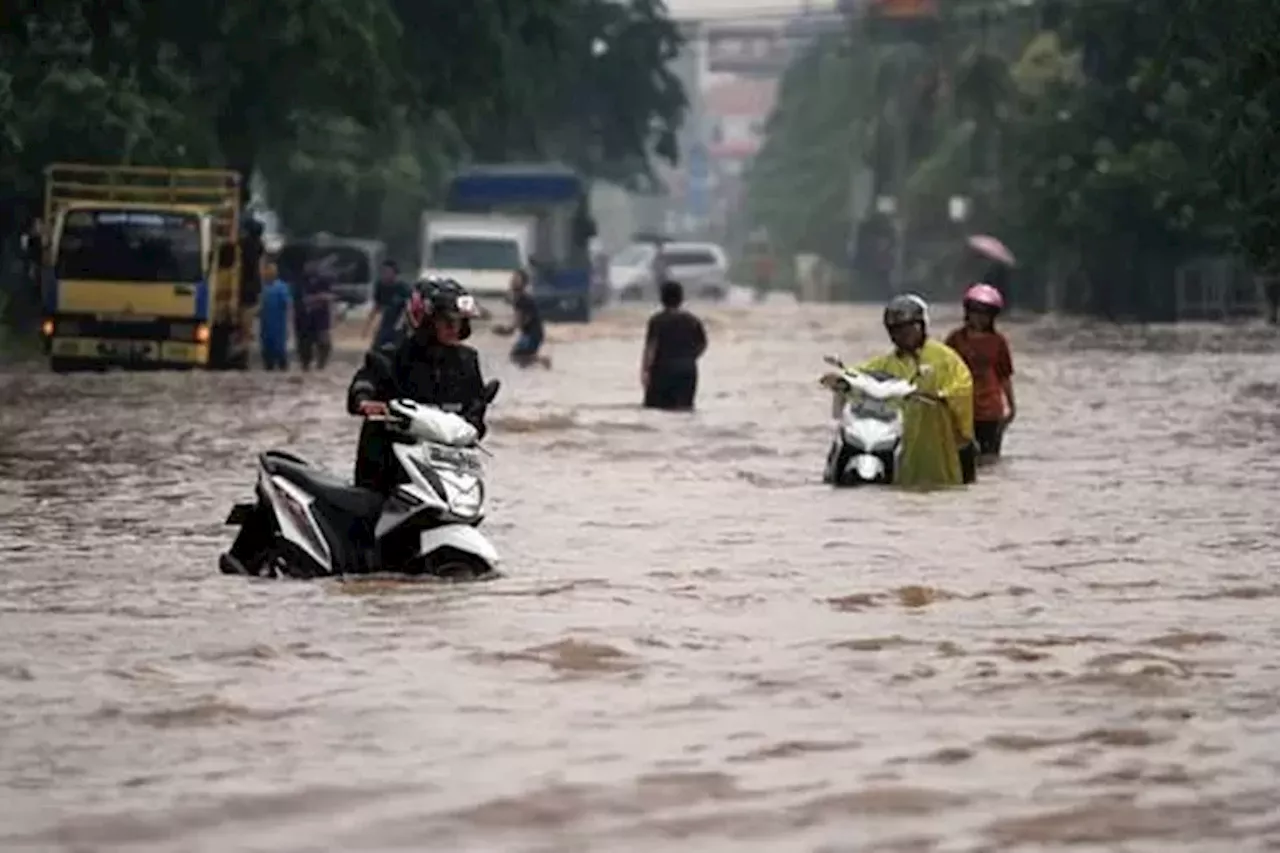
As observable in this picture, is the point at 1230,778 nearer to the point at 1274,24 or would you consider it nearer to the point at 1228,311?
the point at 1274,24

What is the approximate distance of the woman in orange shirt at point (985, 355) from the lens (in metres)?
24.5

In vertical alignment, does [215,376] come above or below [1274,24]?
below

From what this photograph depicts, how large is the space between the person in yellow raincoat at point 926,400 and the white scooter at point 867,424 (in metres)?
0.07

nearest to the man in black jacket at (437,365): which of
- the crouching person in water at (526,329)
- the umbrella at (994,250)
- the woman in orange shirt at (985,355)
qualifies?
the woman in orange shirt at (985,355)

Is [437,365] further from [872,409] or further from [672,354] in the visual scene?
[672,354]

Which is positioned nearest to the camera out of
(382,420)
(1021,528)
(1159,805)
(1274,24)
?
(1159,805)

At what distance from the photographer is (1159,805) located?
32.7 feet

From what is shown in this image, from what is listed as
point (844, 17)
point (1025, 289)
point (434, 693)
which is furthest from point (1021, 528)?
point (844, 17)

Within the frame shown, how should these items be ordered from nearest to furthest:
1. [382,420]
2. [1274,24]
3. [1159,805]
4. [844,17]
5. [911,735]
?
[1159,805]
[911,735]
[382,420]
[1274,24]
[844,17]

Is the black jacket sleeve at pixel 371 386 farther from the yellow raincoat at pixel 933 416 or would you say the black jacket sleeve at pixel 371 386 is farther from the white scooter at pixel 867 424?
the yellow raincoat at pixel 933 416

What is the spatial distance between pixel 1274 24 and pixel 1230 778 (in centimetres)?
3085

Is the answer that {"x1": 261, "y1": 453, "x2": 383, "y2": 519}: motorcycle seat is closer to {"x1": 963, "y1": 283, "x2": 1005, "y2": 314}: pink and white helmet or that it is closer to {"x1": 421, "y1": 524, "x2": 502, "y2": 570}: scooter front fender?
{"x1": 421, "y1": 524, "x2": 502, "y2": 570}: scooter front fender

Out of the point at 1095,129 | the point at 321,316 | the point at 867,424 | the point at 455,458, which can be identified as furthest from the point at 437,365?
the point at 1095,129

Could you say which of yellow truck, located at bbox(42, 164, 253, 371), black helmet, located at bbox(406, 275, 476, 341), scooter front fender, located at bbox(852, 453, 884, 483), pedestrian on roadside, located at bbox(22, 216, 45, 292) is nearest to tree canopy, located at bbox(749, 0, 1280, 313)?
yellow truck, located at bbox(42, 164, 253, 371)
